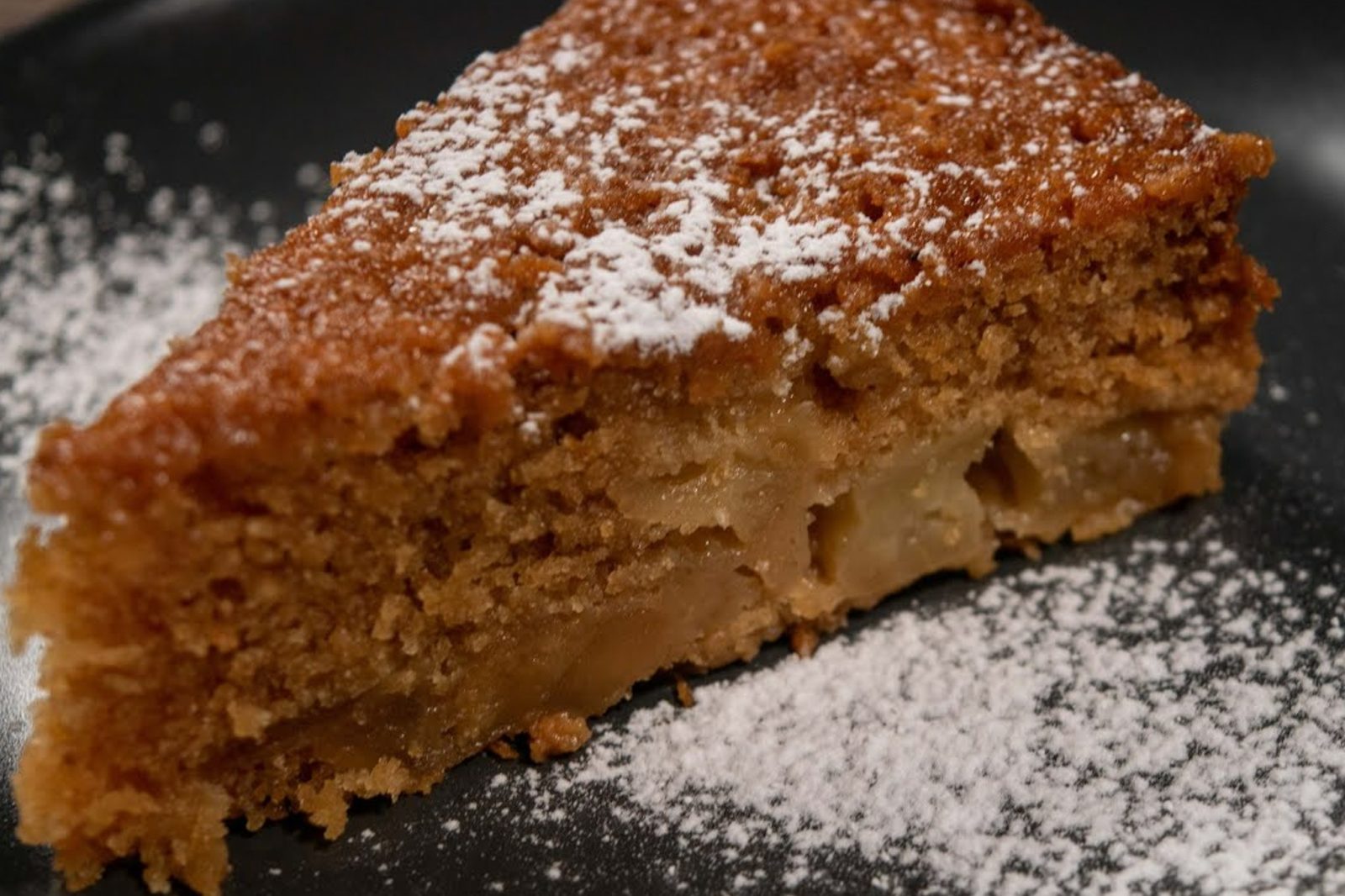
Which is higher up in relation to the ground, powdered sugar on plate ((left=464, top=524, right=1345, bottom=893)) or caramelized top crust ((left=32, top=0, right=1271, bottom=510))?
caramelized top crust ((left=32, top=0, right=1271, bottom=510))

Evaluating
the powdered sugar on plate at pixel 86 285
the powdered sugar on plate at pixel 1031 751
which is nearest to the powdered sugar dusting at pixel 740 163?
the powdered sugar on plate at pixel 1031 751

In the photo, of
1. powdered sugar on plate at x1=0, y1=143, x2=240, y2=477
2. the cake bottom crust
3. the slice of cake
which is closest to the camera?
the slice of cake

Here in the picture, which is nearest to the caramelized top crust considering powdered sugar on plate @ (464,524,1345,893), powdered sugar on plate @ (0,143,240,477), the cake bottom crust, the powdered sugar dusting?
the powdered sugar dusting

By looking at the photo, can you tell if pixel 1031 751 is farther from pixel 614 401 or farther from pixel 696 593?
pixel 614 401

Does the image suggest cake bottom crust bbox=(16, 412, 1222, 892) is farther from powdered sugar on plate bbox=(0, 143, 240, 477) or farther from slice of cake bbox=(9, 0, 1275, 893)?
powdered sugar on plate bbox=(0, 143, 240, 477)

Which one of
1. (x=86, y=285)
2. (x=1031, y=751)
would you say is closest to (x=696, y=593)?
(x=1031, y=751)

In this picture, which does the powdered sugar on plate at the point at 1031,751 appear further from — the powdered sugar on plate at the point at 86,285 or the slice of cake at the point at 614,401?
the powdered sugar on plate at the point at 86,285
